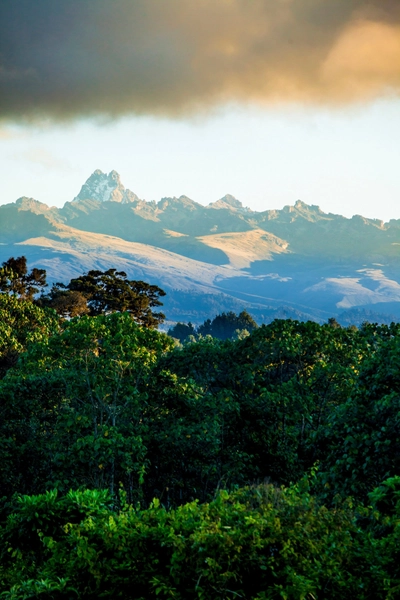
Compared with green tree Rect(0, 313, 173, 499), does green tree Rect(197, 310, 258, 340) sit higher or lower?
lower

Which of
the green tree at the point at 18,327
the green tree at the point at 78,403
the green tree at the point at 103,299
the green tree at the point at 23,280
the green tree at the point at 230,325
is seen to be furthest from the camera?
the green tree at the point at 230,325

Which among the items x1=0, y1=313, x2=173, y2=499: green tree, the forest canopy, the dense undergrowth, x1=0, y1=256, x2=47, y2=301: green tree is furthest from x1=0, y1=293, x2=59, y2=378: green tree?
x1=0, y1=256, x2=47, y2=301: green tree

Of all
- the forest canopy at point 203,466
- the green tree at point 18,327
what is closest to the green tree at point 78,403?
the forest canopy at point 203,466

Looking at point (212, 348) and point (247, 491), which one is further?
point (212, 348)

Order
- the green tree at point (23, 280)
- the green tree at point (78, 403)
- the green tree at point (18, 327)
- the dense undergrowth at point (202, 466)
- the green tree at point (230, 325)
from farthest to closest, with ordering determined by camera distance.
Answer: the green tree at point (230, 325)
the green tree at point (23, 280)
the green tree at point (18, 327)
the green tree at point (78, 403)
the dense undergrowth at point (202, 466)

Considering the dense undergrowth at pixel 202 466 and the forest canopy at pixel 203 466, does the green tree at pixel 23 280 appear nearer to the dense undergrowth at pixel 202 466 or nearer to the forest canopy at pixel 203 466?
the dense undergrowth at pixel 202 466

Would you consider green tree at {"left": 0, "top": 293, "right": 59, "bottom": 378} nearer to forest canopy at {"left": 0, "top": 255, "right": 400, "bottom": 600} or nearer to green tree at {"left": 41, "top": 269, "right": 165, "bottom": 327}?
forest canopy at {"left": 0, "top": 255, "right": 400, "bottom": 600}

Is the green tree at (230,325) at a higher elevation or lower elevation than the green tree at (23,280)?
lower

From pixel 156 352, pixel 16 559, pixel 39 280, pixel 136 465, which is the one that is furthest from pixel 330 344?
pixel 39 280

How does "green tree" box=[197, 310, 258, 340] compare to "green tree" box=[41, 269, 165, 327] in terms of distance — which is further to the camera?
"green tree" box=[197, 310, 258, 340]

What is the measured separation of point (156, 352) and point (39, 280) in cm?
4180

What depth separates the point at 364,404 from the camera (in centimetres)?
1588

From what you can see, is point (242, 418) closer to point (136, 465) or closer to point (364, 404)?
point (136, 465)

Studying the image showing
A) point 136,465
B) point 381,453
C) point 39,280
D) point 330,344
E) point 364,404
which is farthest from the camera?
point 39,280
